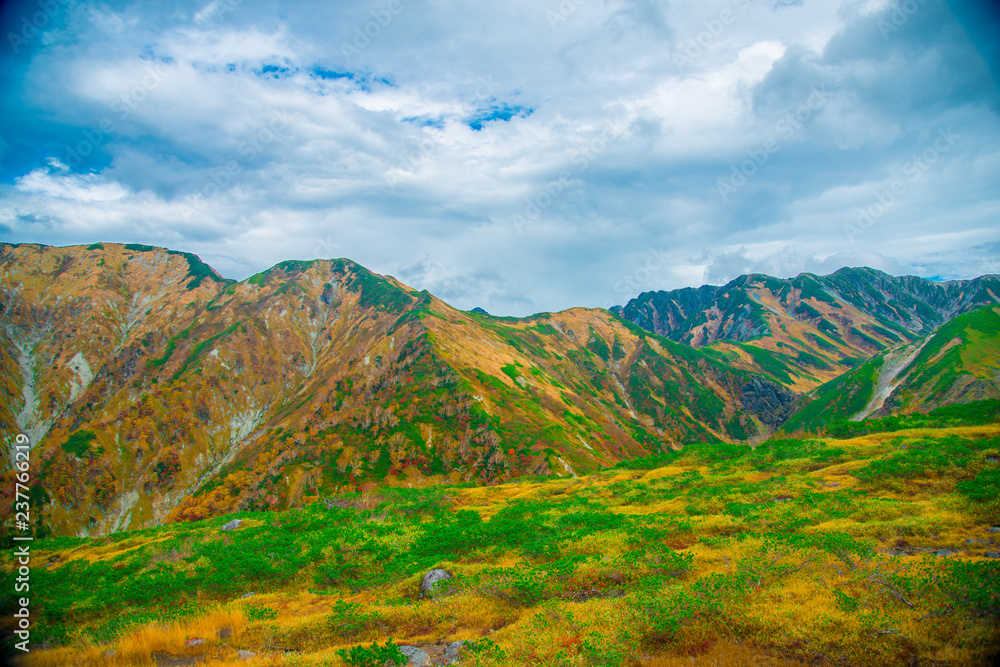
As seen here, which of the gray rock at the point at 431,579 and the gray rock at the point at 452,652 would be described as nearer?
the gray rock at the point at 452,652

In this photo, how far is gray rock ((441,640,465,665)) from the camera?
43.8 ft

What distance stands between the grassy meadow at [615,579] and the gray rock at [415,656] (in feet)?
2.39

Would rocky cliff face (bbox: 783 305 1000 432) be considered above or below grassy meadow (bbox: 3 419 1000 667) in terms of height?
below

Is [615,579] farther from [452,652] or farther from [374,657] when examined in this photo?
[374,657]

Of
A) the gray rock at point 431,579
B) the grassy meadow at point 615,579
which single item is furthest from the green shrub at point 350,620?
the gray rock at point 431,579

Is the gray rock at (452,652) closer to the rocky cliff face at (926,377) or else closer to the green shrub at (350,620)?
the green shrub at (350,620)

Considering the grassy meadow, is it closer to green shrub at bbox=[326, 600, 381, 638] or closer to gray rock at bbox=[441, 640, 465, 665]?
green shrub at bbox=[326, 600, 381, 638]

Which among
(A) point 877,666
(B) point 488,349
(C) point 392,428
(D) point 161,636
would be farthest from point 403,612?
(B) point 488,349

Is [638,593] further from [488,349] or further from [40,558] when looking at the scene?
[488,349]

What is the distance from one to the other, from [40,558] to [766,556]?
54.0 meters

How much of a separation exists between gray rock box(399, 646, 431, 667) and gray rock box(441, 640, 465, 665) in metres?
0.55

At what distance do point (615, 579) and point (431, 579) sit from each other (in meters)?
8.54

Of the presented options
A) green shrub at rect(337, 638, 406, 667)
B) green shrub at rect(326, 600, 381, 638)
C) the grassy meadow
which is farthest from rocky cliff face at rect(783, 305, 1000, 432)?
green shrub at rect(337, 638, 406, 667)

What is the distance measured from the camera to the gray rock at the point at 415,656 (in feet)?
43.3
